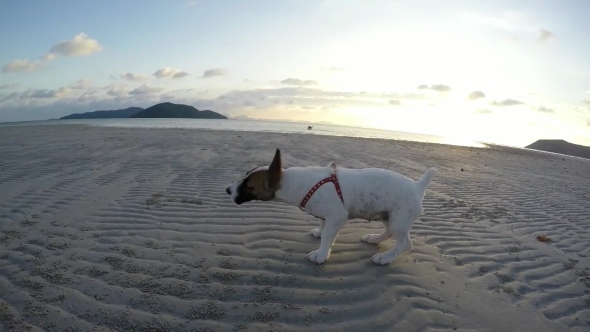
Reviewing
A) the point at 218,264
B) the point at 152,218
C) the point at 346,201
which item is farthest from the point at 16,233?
the point at 346,201

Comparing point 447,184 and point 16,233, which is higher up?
point 447,184

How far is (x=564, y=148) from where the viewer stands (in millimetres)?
54094

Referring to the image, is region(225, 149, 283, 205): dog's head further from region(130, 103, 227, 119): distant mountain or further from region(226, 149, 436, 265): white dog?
region(130, 103, 227, 119): distant mountain

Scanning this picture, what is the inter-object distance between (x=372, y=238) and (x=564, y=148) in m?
62.3

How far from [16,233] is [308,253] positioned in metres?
4.47

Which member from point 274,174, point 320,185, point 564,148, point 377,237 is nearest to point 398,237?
point 377,237

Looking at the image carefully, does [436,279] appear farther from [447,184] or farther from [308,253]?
[447,184]

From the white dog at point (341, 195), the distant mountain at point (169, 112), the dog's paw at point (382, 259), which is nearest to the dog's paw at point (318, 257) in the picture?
the white dog at point (341, 195)

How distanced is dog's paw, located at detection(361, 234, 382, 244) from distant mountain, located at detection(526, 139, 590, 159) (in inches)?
2066

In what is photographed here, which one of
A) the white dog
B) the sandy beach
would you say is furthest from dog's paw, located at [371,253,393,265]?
the sandy beach

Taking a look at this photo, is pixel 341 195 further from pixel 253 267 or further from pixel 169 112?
pixel 169 112

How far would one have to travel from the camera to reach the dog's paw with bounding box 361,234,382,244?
5.63 m

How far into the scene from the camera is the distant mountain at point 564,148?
47969mm

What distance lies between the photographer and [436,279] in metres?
4.77
